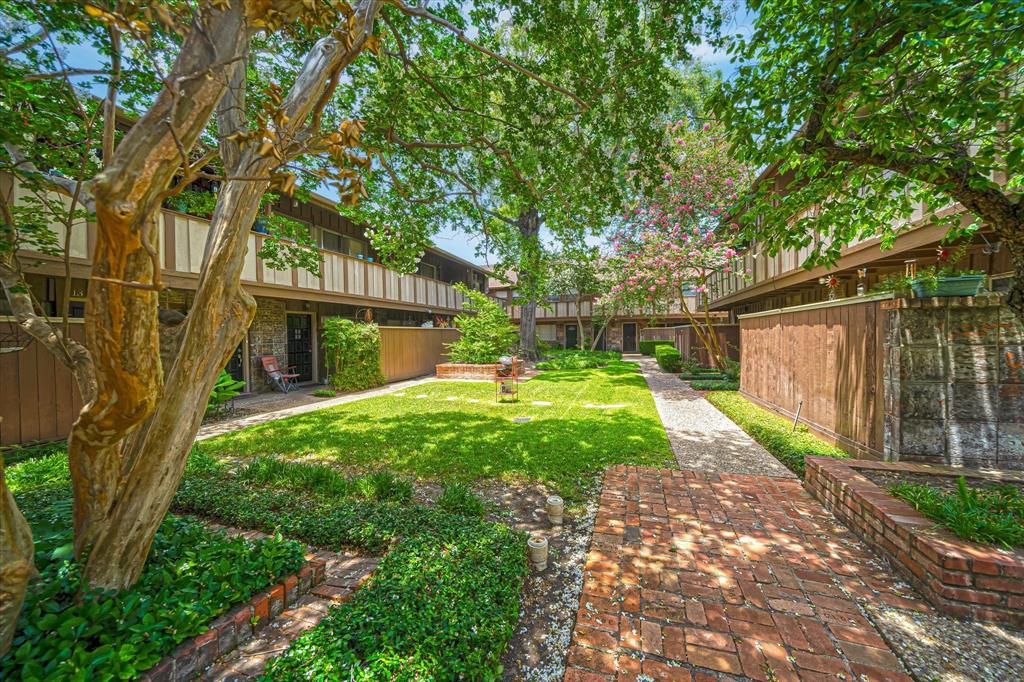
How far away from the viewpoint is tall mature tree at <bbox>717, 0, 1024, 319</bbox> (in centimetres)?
251

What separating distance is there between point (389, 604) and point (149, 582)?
4.45 ft

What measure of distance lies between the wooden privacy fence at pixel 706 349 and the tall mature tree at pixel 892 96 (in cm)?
1242

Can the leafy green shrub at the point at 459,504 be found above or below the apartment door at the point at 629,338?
below

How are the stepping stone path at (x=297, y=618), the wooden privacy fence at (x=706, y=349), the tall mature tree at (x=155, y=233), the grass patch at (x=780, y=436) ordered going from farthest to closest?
the wooden privacy fence at (x=706, y=349)
the grass patch at (x=780, y=436)
the stepping stone path at (x=297, y=618)
the tall mature tree at (x=155, y=233)

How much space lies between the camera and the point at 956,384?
4.09 m

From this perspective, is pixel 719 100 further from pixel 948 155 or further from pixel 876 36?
pixel 948 155

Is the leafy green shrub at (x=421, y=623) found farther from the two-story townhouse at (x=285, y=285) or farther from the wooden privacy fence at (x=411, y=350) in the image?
the wooden privacy fence at (x=411, y=350)

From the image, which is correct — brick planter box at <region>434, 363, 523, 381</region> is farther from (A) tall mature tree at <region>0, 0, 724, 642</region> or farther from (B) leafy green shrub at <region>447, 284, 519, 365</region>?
(A) tall mature tree at <region>0, 0, 724, 642</region>

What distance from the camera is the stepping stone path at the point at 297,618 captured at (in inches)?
75.6

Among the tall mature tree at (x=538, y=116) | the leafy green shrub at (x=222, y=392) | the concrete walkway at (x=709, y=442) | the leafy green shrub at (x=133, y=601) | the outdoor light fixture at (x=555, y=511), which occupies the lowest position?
the concrete walkway at (x=709, y=442)

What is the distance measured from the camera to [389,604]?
2.13 meters

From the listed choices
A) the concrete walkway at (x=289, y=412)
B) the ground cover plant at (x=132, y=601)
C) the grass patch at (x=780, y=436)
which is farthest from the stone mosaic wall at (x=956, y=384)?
the concrete walkway at (x=289, y=412)

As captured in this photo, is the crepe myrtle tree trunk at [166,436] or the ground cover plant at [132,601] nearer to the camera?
the ground cover plant at [132,601]

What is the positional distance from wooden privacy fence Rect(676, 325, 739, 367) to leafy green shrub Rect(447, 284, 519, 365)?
8510 mm
